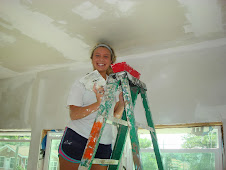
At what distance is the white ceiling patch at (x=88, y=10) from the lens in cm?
210

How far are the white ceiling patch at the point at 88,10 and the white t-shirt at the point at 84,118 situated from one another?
3.14 feet

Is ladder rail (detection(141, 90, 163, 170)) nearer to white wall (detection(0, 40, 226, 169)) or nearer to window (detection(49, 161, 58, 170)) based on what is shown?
white wall (detection(0, 40, 226, 169))

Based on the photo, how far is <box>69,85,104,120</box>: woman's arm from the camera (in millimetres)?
1392

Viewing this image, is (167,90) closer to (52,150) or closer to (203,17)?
(203,17)

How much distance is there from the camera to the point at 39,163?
10.8ft

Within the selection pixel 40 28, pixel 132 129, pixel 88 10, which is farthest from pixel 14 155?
pixel 132 129

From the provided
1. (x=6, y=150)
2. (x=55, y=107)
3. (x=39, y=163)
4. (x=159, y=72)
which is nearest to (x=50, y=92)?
(x=55, y=107)

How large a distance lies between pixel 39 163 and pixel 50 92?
3.77ft

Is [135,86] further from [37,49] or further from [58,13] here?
[37,49]

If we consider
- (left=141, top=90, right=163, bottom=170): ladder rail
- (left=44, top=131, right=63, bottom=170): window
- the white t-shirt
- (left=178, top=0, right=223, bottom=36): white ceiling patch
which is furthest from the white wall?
the white t-shirt

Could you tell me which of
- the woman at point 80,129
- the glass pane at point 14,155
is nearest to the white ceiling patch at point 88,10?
the woman at point 80,129

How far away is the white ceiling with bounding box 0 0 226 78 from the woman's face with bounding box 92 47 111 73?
0.37m

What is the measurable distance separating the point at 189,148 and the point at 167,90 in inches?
30.6

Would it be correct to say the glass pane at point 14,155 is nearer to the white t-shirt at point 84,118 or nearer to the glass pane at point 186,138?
the glass pane at point 186,138
